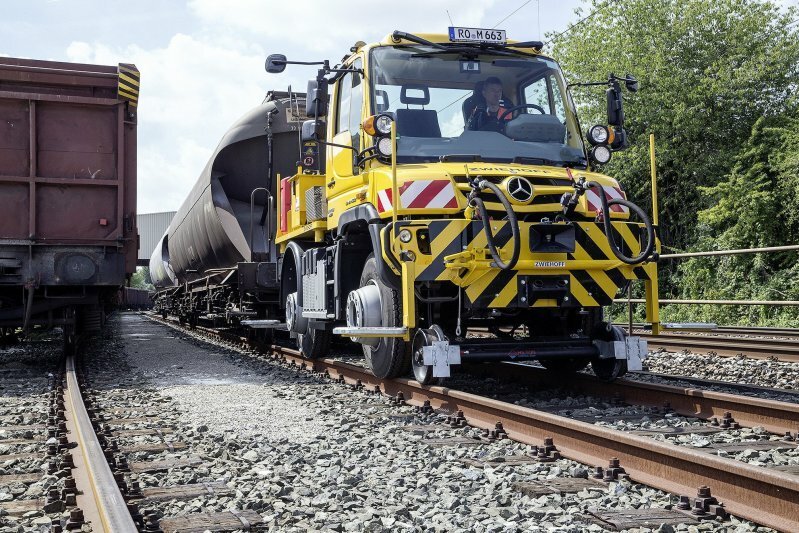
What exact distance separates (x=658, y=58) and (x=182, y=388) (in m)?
19.0

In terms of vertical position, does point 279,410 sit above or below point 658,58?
below

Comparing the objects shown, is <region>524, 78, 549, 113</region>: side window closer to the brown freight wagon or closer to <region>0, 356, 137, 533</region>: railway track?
<region>0, 356, 137, 533</region>: railway track

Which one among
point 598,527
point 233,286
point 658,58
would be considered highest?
point 658,58

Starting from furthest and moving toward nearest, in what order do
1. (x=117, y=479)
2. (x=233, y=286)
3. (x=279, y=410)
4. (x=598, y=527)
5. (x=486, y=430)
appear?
(x=233, y=286), (x=279, y=410), (x=486, y=430), (x=117, y=479), (x=598, y=527)

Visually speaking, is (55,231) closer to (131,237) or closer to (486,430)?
(131,237)

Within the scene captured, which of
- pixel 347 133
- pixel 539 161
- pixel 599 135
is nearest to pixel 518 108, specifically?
pixel 539 161

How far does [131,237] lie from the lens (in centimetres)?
Result: 1006

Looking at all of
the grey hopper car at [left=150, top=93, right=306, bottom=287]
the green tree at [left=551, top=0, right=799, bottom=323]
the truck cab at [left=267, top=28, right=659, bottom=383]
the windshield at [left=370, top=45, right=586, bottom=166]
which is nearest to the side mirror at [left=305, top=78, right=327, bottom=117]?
the truck cab at [left=267, top=28, right=659, bottom=383]

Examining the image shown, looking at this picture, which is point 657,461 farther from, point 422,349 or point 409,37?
point 409,37

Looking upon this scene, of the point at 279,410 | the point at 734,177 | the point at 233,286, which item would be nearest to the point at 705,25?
the point at 734,177

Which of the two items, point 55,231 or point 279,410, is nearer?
point 279,410

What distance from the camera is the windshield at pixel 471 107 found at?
6.75 metres

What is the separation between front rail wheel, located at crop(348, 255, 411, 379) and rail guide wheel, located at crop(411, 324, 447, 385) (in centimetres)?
23

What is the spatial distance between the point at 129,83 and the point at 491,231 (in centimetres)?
631
